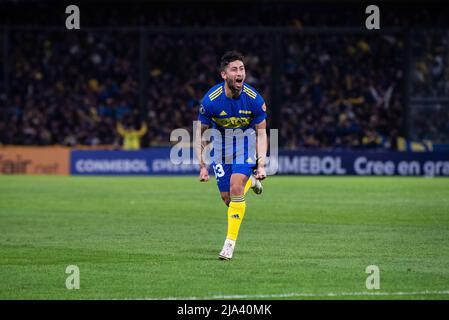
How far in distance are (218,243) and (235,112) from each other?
245 centimetres

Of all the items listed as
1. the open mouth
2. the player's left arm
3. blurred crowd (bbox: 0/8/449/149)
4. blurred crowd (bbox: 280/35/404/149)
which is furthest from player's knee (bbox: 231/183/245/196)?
blurred crowd (bbox: 280/35/404/149)

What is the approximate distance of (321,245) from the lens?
1352 centimetres

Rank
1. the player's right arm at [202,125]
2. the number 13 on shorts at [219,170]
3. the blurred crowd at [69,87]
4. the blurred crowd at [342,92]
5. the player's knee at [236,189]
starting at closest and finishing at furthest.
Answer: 1. the player's knee at [236,189]
2. the player's right arm at [202,125]
3. the number 13 on shorts at [219,170]
4. the blurred crowd at [342,92]
5. the blurred crowd at [69,87]

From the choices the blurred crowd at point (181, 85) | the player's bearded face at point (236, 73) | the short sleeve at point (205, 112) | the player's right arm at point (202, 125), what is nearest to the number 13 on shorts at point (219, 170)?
the player's right arm at point (202, 125)

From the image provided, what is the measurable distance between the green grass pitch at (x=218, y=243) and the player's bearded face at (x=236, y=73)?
2.16 m

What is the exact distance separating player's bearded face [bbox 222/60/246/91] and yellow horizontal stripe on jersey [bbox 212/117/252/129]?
57 centimetres

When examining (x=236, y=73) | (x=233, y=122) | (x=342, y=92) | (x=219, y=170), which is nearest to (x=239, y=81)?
(x=236, y=73)

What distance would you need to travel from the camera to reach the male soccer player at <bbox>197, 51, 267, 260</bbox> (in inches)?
467

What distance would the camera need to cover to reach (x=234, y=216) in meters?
12.0

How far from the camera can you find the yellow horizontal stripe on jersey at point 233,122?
12.3 meters

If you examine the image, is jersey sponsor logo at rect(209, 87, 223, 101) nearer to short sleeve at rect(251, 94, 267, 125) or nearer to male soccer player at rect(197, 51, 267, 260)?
male soccer player at rect(197, 51, 267, 260)

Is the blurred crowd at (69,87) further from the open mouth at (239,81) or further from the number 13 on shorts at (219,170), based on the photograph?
the open mouth at (239,81)

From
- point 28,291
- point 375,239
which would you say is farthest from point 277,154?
point 28,291
